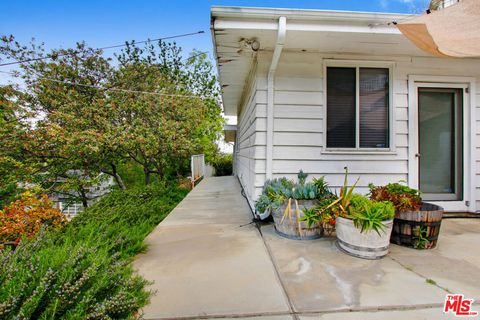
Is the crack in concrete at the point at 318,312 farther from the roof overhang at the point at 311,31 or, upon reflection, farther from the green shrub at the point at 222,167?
the green shrub at the point at 222,167

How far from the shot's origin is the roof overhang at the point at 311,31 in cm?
257

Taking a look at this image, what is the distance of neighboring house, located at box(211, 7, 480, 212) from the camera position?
3197 millimetres

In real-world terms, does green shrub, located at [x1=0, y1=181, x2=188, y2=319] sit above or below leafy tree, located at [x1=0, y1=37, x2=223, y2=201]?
below

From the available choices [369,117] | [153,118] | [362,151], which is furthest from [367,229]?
[153,118]

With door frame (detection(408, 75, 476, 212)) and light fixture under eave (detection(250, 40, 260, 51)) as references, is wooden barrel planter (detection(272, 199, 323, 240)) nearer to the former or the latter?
door frame (detection(408, 75, 476, 212))

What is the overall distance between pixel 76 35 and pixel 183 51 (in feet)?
20.6

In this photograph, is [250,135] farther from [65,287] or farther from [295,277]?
[65,287]

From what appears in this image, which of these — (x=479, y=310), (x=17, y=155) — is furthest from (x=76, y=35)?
(x=479, y=310)

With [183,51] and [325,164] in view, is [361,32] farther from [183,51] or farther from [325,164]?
[183,51]

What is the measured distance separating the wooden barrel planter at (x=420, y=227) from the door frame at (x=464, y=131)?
113cm

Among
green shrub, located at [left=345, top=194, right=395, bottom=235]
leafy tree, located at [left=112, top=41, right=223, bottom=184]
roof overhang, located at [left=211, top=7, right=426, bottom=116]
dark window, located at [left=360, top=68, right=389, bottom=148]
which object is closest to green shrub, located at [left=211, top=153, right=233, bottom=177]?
leafy tree, located at [left=112, top=41, right=223, bottom=184]

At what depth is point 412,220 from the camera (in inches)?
90.9

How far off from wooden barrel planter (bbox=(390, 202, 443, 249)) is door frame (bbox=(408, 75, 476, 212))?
1.13 meters

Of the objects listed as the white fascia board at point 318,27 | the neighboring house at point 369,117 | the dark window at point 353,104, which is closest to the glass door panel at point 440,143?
the neighboring house at point 369,117
